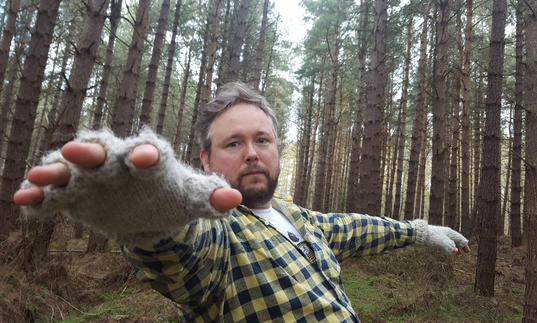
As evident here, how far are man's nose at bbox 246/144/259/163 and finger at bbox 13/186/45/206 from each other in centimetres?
107

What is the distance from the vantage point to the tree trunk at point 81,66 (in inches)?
166

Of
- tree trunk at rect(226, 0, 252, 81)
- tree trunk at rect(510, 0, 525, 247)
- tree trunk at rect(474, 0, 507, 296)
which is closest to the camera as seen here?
tree trunk at rect(474, 0, 507, 296)

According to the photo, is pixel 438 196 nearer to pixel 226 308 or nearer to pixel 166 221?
pixel 226 308

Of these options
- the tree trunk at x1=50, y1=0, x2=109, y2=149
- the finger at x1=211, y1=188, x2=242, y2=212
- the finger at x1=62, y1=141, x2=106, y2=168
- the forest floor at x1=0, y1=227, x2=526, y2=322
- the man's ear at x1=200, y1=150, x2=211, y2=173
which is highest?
the tree trunk at x1=50, y1=0, x2=109, y2=149

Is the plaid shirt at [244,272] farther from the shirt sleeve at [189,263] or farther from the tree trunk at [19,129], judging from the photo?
the tree trunk at [19,129]

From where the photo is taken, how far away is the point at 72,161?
0.69 metres

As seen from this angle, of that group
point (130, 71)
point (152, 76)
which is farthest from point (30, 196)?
point (152, 76)

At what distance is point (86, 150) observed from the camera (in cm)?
70

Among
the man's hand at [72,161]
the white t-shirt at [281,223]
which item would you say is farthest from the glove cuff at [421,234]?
the man's hand at [72,161]

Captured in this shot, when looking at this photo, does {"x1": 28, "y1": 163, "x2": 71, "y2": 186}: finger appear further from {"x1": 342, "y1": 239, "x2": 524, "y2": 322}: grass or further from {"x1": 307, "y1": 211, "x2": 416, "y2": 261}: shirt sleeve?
{"x1": 342, "y1": 239, "x2": 524, "y2": 322}: grass

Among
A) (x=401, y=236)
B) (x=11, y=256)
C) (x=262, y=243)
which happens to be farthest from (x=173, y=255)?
(x=11, y=256)

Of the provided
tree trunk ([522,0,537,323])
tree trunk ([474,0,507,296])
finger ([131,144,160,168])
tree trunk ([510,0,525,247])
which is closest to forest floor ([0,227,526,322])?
tree trunk ([522,0,537,323])

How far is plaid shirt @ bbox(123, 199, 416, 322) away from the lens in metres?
1.07

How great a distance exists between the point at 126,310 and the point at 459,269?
659 cm
